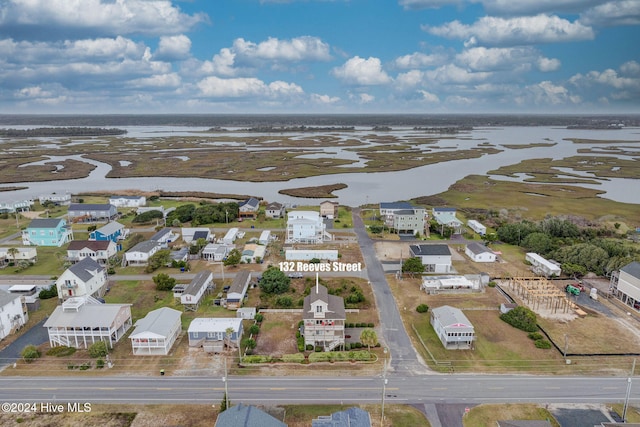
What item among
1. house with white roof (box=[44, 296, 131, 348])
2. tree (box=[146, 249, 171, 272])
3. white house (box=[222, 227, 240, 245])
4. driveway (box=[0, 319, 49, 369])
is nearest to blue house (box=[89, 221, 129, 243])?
tree (box=[146, 249, 171, 272])

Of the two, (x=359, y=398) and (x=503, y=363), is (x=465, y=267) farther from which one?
(x=359, y=398)

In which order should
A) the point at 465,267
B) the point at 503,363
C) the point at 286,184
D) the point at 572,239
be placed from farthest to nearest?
the point at 286,184 → the point at 572,239 → the point at 465,267 → the point at 503,363

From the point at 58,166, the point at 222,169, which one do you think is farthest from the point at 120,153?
the point at 222,169

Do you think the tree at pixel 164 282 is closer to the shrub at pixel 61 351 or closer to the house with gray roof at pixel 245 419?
the shrub at pixel 61 351

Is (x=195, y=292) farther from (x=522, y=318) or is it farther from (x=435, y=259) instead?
(x=522, y=318)

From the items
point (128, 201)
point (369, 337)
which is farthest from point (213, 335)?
point (128, 201)
